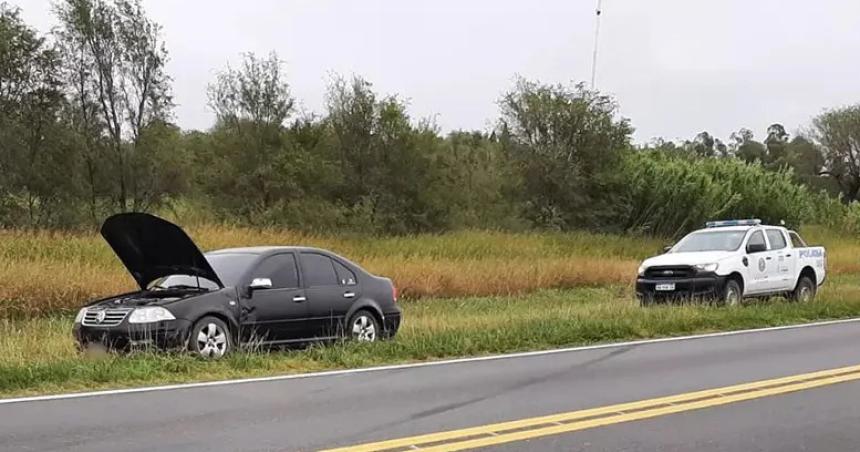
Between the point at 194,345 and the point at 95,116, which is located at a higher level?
the point at 95,116

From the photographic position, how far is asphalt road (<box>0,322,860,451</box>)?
759 cm

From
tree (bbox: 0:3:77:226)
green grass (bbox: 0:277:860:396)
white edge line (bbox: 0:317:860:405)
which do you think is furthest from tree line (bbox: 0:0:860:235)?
white edge line (bbox: 0:317:860:405)

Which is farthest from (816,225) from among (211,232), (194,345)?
(194,345)

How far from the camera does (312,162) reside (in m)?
34.6

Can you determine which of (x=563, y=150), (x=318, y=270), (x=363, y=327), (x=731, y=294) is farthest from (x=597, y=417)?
(x=563, y=150)

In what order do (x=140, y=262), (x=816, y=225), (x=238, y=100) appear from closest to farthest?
(x=140, y=262) < (x=238, y=100) < (x=816, y=225)

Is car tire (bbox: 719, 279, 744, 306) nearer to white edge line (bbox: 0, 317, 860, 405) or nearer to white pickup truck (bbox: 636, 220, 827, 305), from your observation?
white pickup truck (bbox: 636, 220, 827, 305)

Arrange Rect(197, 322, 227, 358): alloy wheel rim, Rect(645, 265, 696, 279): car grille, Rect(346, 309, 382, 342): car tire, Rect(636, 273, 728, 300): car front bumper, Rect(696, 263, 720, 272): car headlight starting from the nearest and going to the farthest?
Rect(197, 322, 227, 358): alloy wheel rim, Rect(346, 309, 382, 342): car tire, Rect(636, 273, 728, 300): car front bumper, Rect(696, 263, 720, 272): car headlight, Rect(645, 265, 696, 279): car grille

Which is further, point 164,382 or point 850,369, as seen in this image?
point 850,369

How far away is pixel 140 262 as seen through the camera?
40.7 ft

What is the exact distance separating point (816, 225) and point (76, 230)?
4191cm

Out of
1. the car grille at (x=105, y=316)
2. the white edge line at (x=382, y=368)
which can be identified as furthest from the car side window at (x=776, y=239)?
the car grille at (x=105, y=316)

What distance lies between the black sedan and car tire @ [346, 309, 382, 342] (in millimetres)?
14

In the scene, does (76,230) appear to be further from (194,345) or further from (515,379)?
(515,379)
